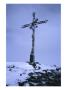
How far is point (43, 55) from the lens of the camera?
3301mm

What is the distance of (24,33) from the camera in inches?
130

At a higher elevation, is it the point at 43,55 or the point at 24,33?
the point at 24,33

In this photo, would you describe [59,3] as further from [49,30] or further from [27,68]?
[27,68]

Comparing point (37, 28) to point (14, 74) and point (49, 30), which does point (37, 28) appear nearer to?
point (49, 30)

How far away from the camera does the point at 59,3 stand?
328 centimetres

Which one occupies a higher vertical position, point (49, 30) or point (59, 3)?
point (59, 3)

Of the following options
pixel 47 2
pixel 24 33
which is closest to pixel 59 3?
pixel 47 2

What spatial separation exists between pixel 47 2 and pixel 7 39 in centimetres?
66

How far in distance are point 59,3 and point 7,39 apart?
767mm

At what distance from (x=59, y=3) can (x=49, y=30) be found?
35 cm
